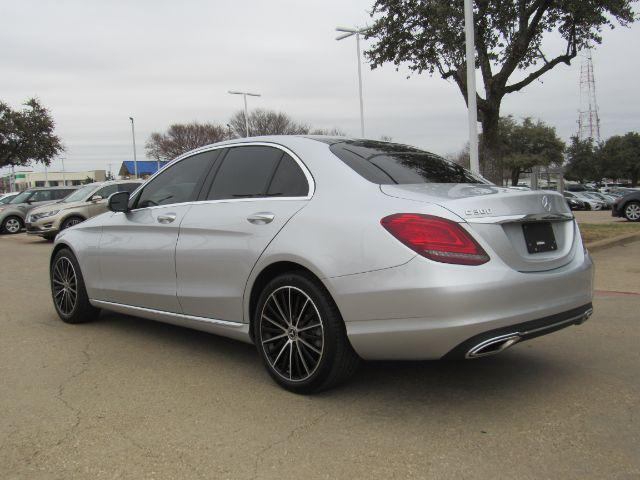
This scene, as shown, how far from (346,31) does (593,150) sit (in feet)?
214

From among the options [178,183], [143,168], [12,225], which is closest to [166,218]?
[178,183]

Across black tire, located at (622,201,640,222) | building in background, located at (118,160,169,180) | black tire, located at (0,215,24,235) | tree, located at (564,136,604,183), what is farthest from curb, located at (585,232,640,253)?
tree, located at (564,136,604,183)

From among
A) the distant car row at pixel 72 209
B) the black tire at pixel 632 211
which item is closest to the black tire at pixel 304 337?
the distant car row at pixel 72 209

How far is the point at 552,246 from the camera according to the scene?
11.7 feet

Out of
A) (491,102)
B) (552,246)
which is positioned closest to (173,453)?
(552,246)

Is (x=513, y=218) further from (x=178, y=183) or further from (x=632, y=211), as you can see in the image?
(x=632, y=211)

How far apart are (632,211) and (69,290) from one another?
2114 cm

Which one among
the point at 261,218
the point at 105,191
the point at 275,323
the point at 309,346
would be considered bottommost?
the point at 309,346

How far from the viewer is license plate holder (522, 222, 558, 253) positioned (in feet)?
11.2

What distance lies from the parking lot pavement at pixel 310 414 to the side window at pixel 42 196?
1873 centimetres

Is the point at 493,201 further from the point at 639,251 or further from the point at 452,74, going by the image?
the point at 452,74

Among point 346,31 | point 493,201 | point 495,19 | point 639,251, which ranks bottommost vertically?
point 639,251

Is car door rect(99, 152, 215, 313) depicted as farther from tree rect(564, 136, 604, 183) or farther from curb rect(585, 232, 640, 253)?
tree rect(564, 136, 604, 183)

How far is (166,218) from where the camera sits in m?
4.58
